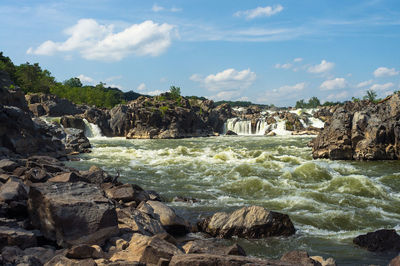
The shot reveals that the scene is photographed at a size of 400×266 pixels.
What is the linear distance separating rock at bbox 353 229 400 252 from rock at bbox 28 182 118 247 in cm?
566

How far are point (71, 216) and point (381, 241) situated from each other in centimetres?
669

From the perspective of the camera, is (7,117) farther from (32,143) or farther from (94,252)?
(94,252)

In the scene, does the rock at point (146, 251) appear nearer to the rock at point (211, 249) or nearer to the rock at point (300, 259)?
the rock at point (211, 249)

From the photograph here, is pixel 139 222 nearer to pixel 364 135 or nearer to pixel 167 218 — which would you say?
pixel 167 218

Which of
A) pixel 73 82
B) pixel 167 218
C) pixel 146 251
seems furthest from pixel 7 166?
pixel 73 82

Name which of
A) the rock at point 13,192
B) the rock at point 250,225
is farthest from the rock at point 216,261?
the rock at point 13,192

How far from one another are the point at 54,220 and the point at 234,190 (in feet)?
30.9

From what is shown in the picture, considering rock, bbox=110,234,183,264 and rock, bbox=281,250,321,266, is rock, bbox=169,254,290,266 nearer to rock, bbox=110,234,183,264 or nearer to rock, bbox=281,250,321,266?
rock, bbox=110,234,183,264

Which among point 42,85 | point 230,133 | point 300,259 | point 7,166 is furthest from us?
point 42,85

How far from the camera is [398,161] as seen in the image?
930 inches

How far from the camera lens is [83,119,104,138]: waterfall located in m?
55.3

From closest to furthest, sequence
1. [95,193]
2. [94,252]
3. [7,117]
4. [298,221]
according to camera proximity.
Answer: [94,252]
[95,193]
[298,221]
[7,117]

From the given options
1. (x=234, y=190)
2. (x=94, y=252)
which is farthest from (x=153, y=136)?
(x=94, y=252)

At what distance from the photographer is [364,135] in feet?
84.1
